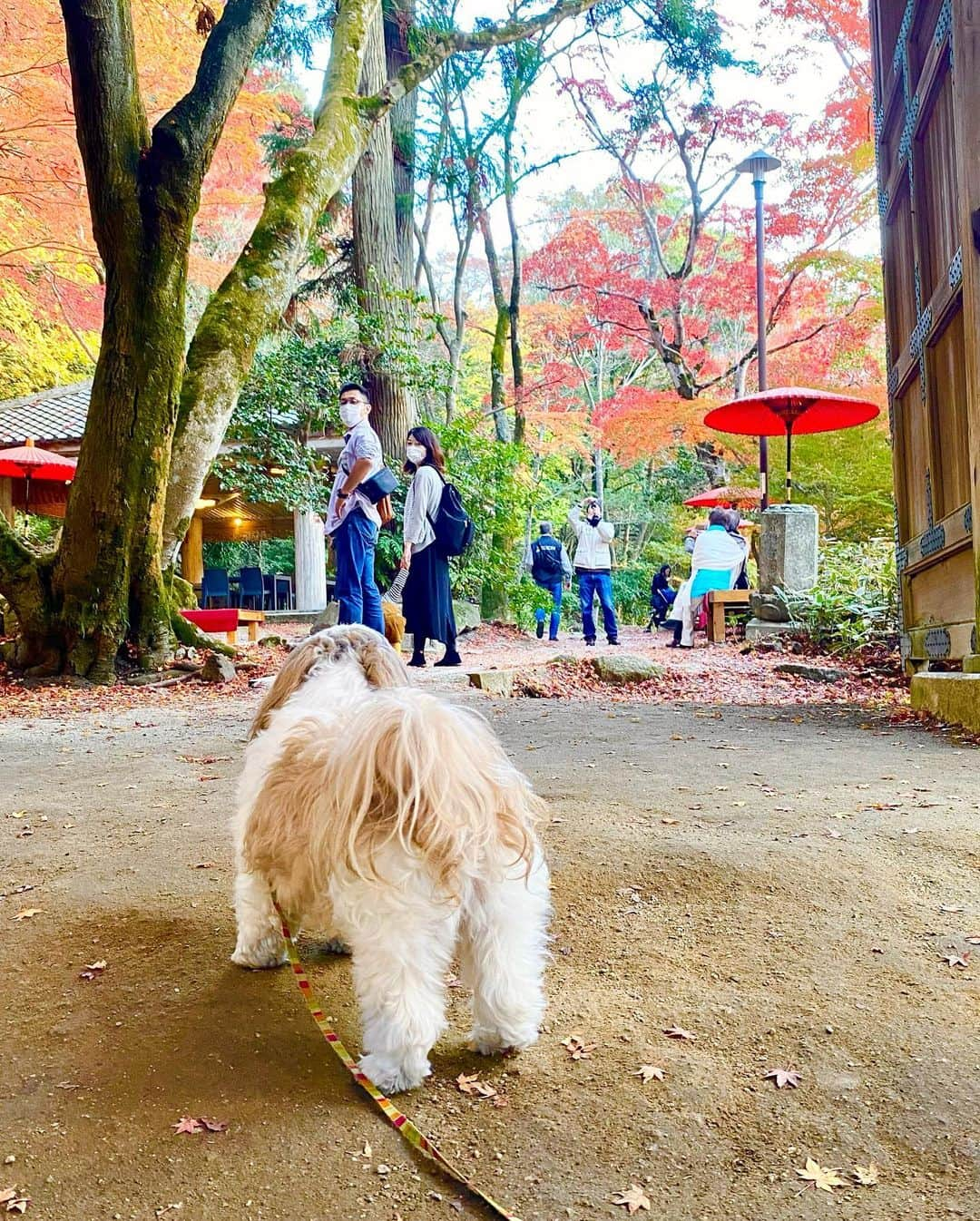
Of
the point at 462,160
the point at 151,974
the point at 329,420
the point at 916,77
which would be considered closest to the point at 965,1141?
the point at 151,974

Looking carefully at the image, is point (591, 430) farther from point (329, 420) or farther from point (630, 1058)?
point (630, 1058)

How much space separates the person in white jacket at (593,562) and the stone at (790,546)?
74.7 inches

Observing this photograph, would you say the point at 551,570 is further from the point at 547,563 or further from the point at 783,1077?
the point at 783,1077

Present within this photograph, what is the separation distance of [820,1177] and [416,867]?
0.82 meters

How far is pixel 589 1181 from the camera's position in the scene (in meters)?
1.45

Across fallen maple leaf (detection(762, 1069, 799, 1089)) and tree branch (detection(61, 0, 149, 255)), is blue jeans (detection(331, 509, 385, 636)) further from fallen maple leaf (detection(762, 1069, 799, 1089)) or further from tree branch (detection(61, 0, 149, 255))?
fallen maple leaf (detection(762, 1069, 799, 1089))

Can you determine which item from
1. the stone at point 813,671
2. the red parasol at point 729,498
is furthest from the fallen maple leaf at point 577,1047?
the red parasol at point 729,498

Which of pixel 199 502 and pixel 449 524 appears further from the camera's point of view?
pixel 199 502

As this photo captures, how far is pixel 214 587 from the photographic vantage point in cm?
2266

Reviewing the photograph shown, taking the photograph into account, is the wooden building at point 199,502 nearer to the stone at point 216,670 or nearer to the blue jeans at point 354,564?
the stone at point 216,670

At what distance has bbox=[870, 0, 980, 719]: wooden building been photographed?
477 cm

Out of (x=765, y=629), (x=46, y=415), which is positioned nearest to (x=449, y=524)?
(x=765, y=629)

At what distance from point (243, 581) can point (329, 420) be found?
10.5m

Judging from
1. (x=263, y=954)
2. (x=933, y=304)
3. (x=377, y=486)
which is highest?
(x=933, y=304)
